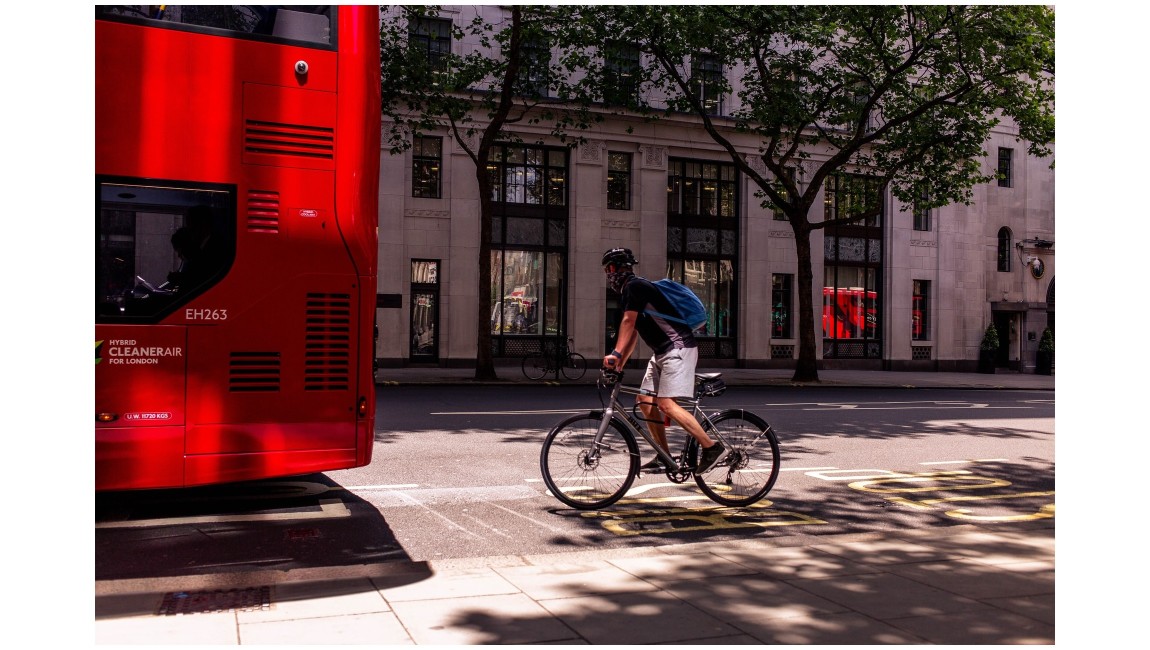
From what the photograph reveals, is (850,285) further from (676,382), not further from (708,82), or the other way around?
(676,382)

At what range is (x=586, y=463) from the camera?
698 cm

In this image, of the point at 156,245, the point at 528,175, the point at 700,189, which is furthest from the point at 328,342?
the point at 700,189

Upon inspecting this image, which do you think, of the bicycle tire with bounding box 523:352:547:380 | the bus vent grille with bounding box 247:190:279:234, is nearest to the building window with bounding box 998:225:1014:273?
the bicycle tire with bounding box 523:352:547:380

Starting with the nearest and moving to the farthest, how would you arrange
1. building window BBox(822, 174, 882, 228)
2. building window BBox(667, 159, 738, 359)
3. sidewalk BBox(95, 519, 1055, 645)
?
sidewalk BBox(95, 519, 1055, 645)
building window BBox(822, 174, 882, 228)
building window BBox(667, 159, 738, 359)

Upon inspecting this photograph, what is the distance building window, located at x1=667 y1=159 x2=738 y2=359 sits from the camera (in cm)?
3109

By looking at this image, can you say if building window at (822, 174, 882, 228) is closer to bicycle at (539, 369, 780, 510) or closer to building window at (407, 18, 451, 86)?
building window at (407, 18, 451, 86)

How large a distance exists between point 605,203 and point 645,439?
2327 cm

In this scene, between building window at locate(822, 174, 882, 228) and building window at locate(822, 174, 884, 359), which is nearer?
building window at locate(822, 174, 882, 228)

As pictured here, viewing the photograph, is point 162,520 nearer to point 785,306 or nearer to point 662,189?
point 662,189

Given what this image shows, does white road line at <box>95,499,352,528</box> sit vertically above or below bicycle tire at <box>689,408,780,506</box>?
below

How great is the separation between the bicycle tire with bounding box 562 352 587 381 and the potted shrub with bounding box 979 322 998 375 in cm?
1810

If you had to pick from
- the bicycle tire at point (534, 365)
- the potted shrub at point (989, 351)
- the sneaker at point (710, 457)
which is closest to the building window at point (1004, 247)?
the potted shrub at point (989, 351)

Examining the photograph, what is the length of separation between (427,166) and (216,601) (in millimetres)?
23992

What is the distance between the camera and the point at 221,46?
242 inches
